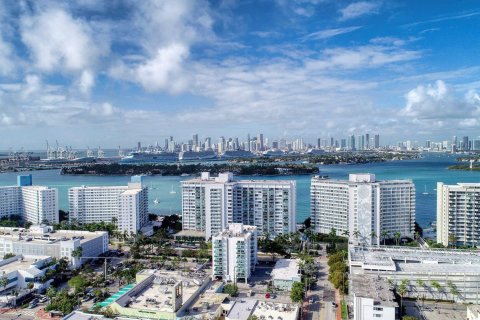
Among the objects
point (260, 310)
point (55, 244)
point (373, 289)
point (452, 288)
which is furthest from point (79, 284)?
point (452, 288)

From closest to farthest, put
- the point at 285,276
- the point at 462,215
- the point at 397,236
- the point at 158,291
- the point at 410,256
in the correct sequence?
1. the point at 158,291
2. the point at 285,276
3. the point at 410,256
4. the point at 462,215
5. the point at 397,236

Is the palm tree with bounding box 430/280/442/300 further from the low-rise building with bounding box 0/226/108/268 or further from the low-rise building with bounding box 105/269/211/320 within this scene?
the low-rise building with bounding box 0/226/108/268

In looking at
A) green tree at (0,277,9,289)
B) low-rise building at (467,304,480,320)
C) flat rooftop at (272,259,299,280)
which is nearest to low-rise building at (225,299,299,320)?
flat rooftop at (272,259,299,280)

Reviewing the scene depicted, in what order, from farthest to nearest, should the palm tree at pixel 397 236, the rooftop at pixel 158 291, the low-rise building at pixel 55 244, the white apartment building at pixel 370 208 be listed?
the white apartment building at pixel 370 208 < the palm tree at pixel 397 236 < the low-rise building at pixel 55 244 < the rooftop at pixel 158 291

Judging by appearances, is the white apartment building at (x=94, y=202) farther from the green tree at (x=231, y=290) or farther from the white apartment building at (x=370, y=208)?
the green tree at (x=231, y=290)

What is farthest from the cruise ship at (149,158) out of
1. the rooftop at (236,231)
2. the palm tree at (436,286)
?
the palm tree at (436,286)

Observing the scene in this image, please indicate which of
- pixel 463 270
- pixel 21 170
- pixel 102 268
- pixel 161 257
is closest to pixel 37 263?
pixel 102 268

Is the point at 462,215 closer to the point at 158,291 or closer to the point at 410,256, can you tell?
the point at 410,256
